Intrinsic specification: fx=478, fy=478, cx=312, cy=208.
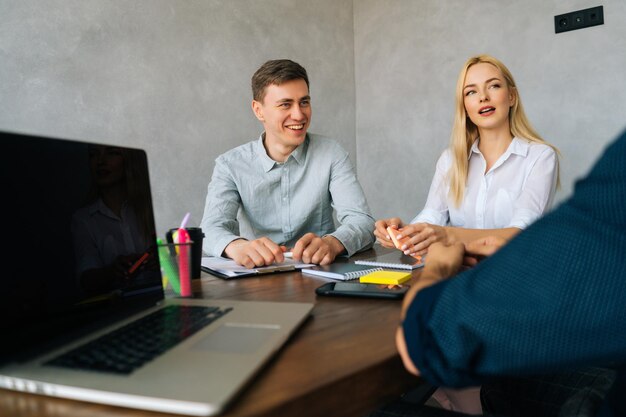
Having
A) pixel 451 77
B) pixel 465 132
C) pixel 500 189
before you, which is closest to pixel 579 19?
pixel 451 77

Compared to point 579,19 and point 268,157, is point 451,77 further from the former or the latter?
point 268,157

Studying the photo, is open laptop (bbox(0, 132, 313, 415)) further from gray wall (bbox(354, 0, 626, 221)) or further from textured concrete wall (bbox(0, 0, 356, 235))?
gray wall (bbox(354, 0, 626, 221))

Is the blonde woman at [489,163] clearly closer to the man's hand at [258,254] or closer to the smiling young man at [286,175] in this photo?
the smiling young man at [286,175]

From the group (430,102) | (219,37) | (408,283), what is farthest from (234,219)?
(430,102)

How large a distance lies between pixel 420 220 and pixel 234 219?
728 millimetres

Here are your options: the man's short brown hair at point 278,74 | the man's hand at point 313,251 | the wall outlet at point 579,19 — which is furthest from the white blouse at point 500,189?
the wall outlet at point 579,19

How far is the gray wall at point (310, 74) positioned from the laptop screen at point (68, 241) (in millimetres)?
1636

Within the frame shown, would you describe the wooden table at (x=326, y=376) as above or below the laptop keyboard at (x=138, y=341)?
below

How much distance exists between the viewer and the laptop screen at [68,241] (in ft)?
1.86

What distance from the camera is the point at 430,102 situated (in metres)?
3.28

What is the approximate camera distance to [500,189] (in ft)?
6.27

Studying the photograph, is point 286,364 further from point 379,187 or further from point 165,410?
point 379,187

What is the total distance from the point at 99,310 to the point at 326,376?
366mm

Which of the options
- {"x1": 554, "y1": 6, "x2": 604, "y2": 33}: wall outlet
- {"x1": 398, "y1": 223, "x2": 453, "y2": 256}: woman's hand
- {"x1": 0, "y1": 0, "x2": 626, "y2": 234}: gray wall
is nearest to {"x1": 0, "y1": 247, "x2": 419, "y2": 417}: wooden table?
{"x1": 398, "y1": 223, "x2": 453, "y2": 256}: woman's hand
